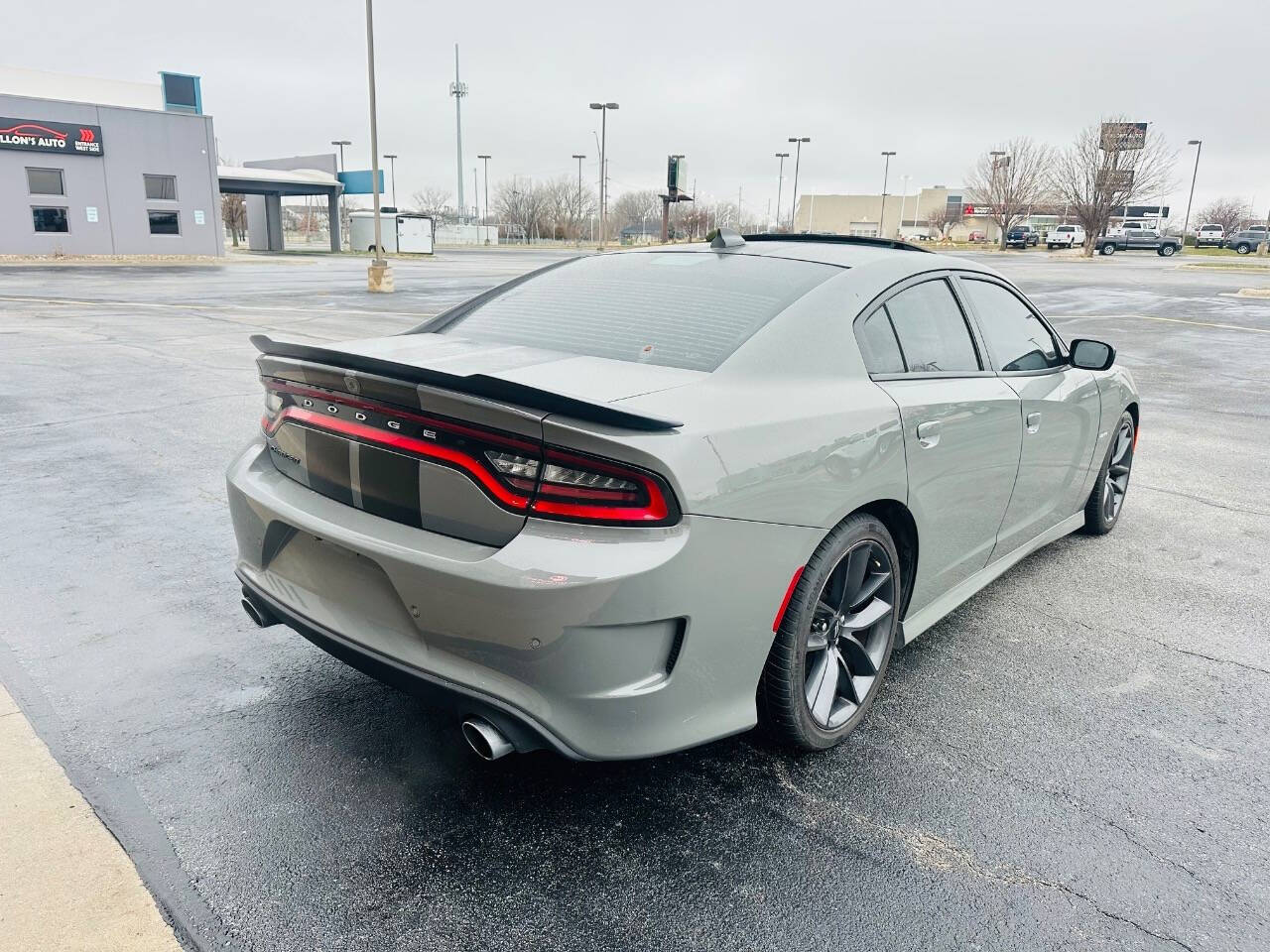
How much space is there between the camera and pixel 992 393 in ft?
11.6

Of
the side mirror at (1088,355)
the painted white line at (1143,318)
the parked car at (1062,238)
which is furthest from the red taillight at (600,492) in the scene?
the parked car at (1062,238)

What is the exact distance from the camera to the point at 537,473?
2242 mm

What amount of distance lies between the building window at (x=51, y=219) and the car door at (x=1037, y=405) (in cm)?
4569

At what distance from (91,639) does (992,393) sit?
3.56 meters

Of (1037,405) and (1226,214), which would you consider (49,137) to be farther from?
(1226,214)

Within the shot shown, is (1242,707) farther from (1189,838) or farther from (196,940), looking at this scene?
(196,940)

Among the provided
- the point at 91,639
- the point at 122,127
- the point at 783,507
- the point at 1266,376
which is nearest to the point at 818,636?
the point at 783,507

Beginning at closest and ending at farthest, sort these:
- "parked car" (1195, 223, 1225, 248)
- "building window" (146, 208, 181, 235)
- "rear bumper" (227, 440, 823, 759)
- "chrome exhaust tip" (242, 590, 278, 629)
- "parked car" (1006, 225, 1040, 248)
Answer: "rear bumper" (227, 440, 823, 759) < "chrome exhaust tip" (242, 590, 278, 629) < "building window" (146, 208, 181, 235) < "parked car" (1006, 225, 1040, 248) < "parked car" (1195, 223, 1225, 248)

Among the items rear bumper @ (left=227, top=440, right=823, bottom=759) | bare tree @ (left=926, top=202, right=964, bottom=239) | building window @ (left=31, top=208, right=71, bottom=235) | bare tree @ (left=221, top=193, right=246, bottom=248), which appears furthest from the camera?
bare tree @ (left=926, top=202, right=964, bottom=239)

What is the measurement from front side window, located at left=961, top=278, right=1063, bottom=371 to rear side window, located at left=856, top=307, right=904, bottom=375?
744 millimetres

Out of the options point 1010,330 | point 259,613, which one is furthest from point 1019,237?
point 259,613

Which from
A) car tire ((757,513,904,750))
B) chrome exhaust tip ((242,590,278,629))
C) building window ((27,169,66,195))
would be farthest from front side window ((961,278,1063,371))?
building window ((27,169,66,195))

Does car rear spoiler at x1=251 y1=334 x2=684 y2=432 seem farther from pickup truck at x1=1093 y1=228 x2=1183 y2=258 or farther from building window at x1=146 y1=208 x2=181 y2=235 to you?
pickup truck at x1=1093 y1=228 x2=1183 y2=258

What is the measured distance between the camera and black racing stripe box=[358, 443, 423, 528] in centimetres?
241
